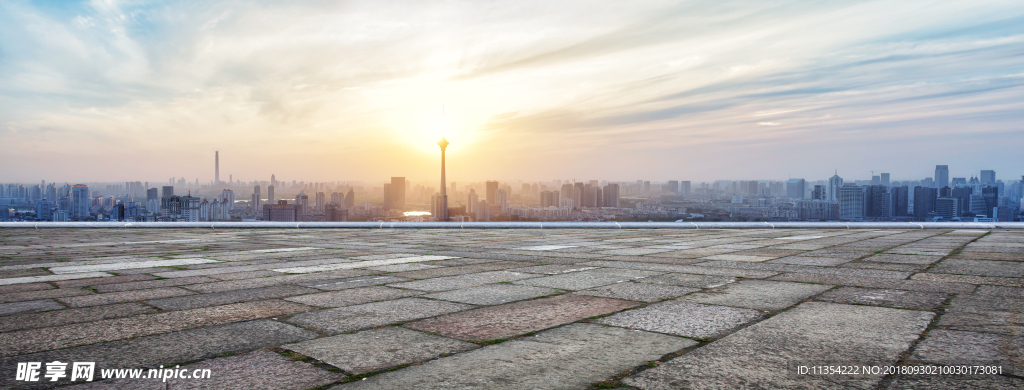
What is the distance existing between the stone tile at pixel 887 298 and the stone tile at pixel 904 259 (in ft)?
9.15

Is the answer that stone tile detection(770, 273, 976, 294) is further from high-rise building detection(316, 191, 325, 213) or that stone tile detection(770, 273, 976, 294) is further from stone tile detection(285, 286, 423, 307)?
high-rise building detection(316, 191, 325, 213)

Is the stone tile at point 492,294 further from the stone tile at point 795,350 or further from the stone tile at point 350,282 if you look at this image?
the stone tile at point 795,350

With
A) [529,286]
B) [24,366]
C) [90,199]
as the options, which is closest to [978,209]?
[529,286]

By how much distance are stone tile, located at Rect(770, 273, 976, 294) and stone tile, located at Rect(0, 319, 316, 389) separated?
4.65 metres

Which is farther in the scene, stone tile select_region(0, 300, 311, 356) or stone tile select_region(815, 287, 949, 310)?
stone tile select_region(815, 287, 949, 310)

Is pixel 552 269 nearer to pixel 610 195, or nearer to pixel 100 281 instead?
pixel 100 281

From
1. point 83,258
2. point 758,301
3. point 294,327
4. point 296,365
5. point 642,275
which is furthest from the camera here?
point 83,258

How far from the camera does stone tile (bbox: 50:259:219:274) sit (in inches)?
252

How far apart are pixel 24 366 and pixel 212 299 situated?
1.83 metres

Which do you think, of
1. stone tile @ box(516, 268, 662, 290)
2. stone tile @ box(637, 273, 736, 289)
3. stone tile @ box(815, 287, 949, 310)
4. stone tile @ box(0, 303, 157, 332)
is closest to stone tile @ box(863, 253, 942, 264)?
stone tile @ box(815, 287, 949, 310)

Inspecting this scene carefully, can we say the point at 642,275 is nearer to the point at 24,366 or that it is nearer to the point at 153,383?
the point at 153,383

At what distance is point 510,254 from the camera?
8234 millimetres

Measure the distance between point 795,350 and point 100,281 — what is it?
603 centimetres

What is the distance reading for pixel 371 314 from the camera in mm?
3896
